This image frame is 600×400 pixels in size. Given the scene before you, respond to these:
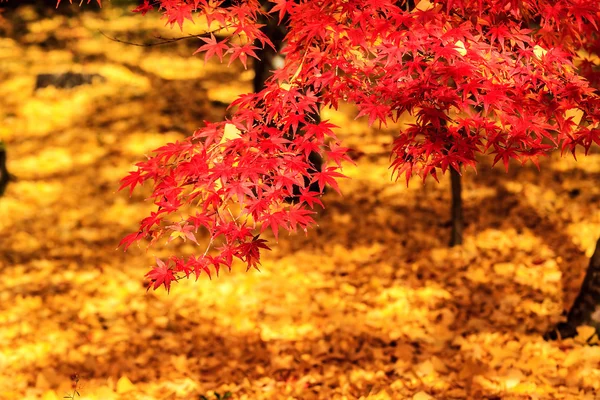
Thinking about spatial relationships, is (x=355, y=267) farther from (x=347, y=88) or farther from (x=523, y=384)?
(x=347, y=88)

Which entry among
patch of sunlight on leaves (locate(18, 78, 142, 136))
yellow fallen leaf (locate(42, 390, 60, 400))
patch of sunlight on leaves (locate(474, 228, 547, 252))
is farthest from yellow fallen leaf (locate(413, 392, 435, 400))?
patch of sunlight on leaves (locate(18, 78, 142, 136))

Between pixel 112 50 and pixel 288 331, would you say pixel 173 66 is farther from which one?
pixel 288 331

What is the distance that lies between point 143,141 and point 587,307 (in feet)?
15.6

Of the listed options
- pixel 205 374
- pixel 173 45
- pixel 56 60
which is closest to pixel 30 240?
pixel 205 374

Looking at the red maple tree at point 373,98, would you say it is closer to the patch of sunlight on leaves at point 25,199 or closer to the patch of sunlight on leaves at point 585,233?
the patch of sunlight on leaves at point 585,233

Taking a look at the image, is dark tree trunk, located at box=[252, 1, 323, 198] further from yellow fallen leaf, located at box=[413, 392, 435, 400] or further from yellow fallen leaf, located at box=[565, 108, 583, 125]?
yellow fallen leaf, located at box=[565, 108, 583, 125]

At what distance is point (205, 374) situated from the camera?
5012 mm

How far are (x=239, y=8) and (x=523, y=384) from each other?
3050mm

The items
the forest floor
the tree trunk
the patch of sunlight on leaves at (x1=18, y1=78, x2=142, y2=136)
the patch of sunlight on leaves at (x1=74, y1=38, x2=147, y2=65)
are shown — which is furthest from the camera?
the patch of sunlight on leaves at (x1=74, y1=38, x2=147, y2=65)

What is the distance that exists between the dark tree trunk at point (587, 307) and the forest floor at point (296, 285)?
96 mm

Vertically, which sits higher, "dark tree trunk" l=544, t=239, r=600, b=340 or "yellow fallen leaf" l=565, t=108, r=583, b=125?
"yellow fallen leaf" l=565, t=108, r=583, b=125

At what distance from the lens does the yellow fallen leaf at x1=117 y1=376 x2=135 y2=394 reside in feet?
15.8

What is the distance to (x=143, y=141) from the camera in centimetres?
780

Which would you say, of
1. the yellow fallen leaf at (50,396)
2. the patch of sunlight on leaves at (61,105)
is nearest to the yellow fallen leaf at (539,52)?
the yellow fallen leaf at (50,396)
